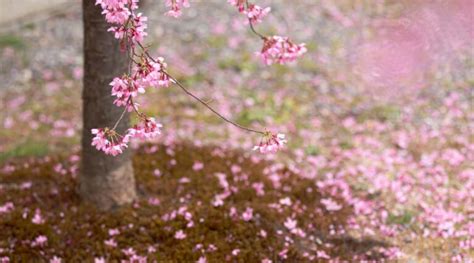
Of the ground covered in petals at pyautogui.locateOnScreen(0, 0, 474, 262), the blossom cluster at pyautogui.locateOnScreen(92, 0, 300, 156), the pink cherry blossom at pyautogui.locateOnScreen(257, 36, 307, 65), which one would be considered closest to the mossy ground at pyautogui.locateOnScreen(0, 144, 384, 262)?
the ground covered in petals at pyautogui.locateOnScreen(0, 0, 474, 262)

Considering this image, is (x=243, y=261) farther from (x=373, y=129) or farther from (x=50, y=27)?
(x=50, y=27)

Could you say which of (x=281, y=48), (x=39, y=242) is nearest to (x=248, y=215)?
(x=39, y=242)

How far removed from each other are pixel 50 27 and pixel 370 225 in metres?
8.05

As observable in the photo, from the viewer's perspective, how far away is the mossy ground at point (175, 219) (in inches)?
212

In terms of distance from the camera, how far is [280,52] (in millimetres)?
3578

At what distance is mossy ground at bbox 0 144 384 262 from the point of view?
538cm

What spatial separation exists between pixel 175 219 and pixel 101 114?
1.18 meters

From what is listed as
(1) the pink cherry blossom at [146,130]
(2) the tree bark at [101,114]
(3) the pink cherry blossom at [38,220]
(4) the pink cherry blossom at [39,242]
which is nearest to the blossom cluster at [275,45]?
(1) the pink cherry blossom at [146,130]

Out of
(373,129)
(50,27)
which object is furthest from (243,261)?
(50,27)

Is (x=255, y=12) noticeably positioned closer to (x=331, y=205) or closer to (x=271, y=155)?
(x=331, y=205)

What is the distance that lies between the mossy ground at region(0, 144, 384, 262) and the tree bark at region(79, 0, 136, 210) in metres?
0.18

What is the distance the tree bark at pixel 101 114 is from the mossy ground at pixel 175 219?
0.18 metres

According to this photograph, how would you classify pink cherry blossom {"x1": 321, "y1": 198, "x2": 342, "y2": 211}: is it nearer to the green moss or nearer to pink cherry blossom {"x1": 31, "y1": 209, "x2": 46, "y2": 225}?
pink cherry blossom {"x1": 31, "y1": 209, "x2": 46, "y2": 225}

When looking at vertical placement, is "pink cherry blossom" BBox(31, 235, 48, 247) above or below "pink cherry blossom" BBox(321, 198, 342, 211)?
below
